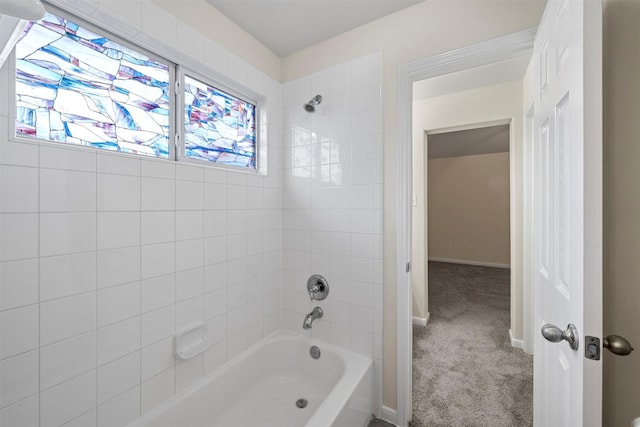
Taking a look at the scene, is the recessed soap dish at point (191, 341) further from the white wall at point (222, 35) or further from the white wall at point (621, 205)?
the white wall at point (621, 205)

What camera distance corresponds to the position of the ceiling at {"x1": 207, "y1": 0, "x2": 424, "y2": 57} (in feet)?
5.18

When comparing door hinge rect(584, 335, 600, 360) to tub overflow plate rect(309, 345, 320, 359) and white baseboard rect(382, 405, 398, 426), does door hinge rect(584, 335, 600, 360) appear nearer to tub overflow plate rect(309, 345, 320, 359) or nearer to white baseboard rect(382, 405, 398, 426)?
white baseboard rect(382, 405, 398, 426)

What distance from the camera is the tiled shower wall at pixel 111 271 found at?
3.13 feet

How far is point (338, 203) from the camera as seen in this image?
187 cm

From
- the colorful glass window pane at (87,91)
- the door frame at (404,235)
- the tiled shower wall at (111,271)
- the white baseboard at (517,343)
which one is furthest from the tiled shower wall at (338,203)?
the white baseboard at (517,343)

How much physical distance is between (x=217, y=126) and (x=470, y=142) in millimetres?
4573

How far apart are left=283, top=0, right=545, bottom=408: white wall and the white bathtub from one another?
290 mm

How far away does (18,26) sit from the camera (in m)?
0.45

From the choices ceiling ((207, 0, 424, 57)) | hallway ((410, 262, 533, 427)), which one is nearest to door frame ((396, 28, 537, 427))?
hallway ((410, 262, 533, 427))

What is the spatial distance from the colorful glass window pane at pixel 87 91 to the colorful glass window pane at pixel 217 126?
0.48 ft

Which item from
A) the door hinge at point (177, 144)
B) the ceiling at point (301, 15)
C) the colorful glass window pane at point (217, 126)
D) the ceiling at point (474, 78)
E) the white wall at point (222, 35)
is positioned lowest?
the door hinge at point (177, 144)

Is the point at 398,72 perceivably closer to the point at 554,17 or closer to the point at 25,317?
the point at 554,17

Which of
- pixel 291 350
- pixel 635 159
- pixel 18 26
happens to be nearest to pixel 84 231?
pixel 18 26

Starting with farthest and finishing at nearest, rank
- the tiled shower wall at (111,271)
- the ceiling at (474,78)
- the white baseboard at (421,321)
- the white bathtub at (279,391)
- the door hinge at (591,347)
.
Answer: the white baseboard at (421,321), the ceiling at (474,78), the white bathtub at (279,391), the tiled shower wall at (111,271), the door hinge at (591,347)
